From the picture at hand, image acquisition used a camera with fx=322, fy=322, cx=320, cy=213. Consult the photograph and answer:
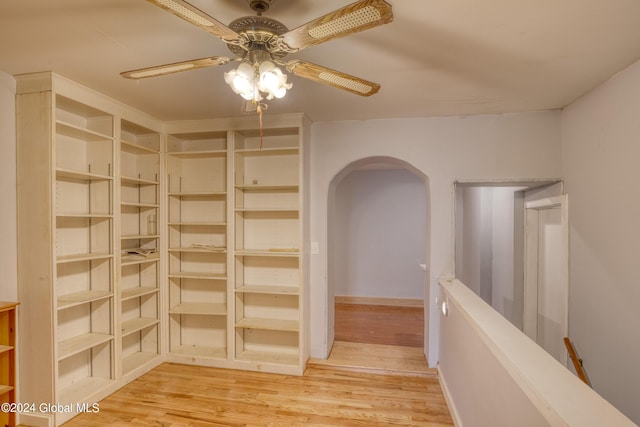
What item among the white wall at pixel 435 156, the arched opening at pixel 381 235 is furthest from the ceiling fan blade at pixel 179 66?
the arched opening at pixel 381 235

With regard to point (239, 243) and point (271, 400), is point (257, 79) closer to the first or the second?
point (239, 243)

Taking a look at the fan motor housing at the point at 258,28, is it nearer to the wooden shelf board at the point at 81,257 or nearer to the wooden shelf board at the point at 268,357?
the wooden shelf board at the point at 81,257

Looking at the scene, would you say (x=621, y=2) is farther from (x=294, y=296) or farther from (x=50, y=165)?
(x=50, y=165)

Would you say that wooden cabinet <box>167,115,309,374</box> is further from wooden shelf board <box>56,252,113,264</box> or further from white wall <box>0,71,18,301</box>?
white wall <box>0,71,18,301</box>

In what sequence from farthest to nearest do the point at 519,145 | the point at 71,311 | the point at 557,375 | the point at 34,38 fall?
the point at 519,145, the point at 71,311, the point at 34,38, the point at 557,375

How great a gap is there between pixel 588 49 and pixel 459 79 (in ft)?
2.28

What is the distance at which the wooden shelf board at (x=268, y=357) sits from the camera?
10.3ft

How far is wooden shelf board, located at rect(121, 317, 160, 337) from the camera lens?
2.94m

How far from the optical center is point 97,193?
2.77m

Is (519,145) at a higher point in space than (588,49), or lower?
lower

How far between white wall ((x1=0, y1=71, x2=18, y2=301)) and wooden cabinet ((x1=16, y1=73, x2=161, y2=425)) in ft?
0.12

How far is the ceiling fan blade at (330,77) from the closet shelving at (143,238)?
2.29 metres

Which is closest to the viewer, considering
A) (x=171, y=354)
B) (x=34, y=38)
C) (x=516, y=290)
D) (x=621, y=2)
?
(x=621, y=2)

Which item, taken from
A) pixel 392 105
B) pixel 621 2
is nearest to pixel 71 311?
pixel 392 105
